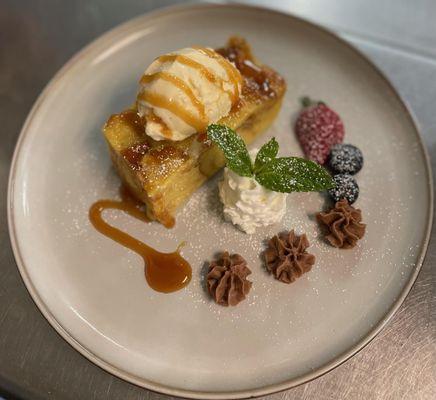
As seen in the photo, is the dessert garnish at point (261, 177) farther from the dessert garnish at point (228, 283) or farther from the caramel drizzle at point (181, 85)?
the dessert garnish at point (228, 283)

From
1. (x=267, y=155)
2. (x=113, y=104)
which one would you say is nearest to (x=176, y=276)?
(x=267, y=155)

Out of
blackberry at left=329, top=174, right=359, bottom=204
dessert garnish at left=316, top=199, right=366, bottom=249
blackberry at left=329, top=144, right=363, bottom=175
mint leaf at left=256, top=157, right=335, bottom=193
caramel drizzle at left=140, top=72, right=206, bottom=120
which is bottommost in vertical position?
dessert garnish at left=316, top=199, right=366, bottom=249

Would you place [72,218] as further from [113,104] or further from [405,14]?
[405,14]

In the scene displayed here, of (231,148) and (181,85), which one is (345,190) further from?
(181,85)

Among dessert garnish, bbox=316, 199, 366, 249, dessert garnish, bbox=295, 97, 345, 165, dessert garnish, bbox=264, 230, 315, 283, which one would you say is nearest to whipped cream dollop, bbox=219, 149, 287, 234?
dessert garnish, bbox=264, 230, 315, 283

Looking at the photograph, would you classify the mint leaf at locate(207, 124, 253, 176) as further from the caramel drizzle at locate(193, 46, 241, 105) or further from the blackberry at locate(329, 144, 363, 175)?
the blackberry at locate(329, 144, 363, 175)

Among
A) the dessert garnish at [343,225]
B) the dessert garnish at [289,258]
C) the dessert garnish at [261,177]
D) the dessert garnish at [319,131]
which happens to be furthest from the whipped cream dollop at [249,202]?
the dessert garnish at [319,131]

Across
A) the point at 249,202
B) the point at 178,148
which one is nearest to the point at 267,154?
the point at 249,202

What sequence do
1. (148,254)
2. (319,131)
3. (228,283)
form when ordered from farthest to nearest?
(319,131) < (148,254) < (228,283)
